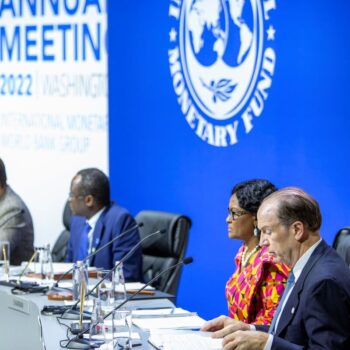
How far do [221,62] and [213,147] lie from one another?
55cm

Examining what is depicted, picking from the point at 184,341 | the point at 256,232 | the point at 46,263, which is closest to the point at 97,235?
the point at 46,263

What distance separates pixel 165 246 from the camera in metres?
5.01

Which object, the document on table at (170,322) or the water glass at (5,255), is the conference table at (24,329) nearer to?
the document on table at (170,322)

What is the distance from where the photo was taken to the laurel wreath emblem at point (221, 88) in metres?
5.73

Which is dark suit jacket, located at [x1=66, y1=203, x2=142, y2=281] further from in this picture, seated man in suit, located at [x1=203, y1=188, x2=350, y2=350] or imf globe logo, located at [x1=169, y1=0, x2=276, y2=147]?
seated man in suit, located at [x1=203, y1=188, x2=350, y2=350]

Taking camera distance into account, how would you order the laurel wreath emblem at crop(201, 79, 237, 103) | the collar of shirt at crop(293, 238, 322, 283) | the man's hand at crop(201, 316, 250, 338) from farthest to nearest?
the laurel wreath emblem at crop(201, 79, 237, 103) < the man's hand at crop(201, 316, 250, 338) < the collar of shirt at crop(293, 238, 322, 283)

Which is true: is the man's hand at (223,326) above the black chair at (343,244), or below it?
below

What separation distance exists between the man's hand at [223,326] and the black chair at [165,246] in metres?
1.65

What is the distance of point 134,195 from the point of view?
669cm

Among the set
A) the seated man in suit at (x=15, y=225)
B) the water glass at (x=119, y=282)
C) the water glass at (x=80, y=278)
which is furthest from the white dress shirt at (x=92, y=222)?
the water glass at (x=119, y=282)

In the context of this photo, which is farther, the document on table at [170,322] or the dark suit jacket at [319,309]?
the document on table at [170,322]

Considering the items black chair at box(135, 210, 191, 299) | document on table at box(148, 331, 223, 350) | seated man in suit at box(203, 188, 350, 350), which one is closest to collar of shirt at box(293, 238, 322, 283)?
seated man in suit at box(203, 188, 350, 350)

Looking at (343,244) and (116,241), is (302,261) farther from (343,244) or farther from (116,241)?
(116,241)

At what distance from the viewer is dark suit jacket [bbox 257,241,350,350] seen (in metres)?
2.74
